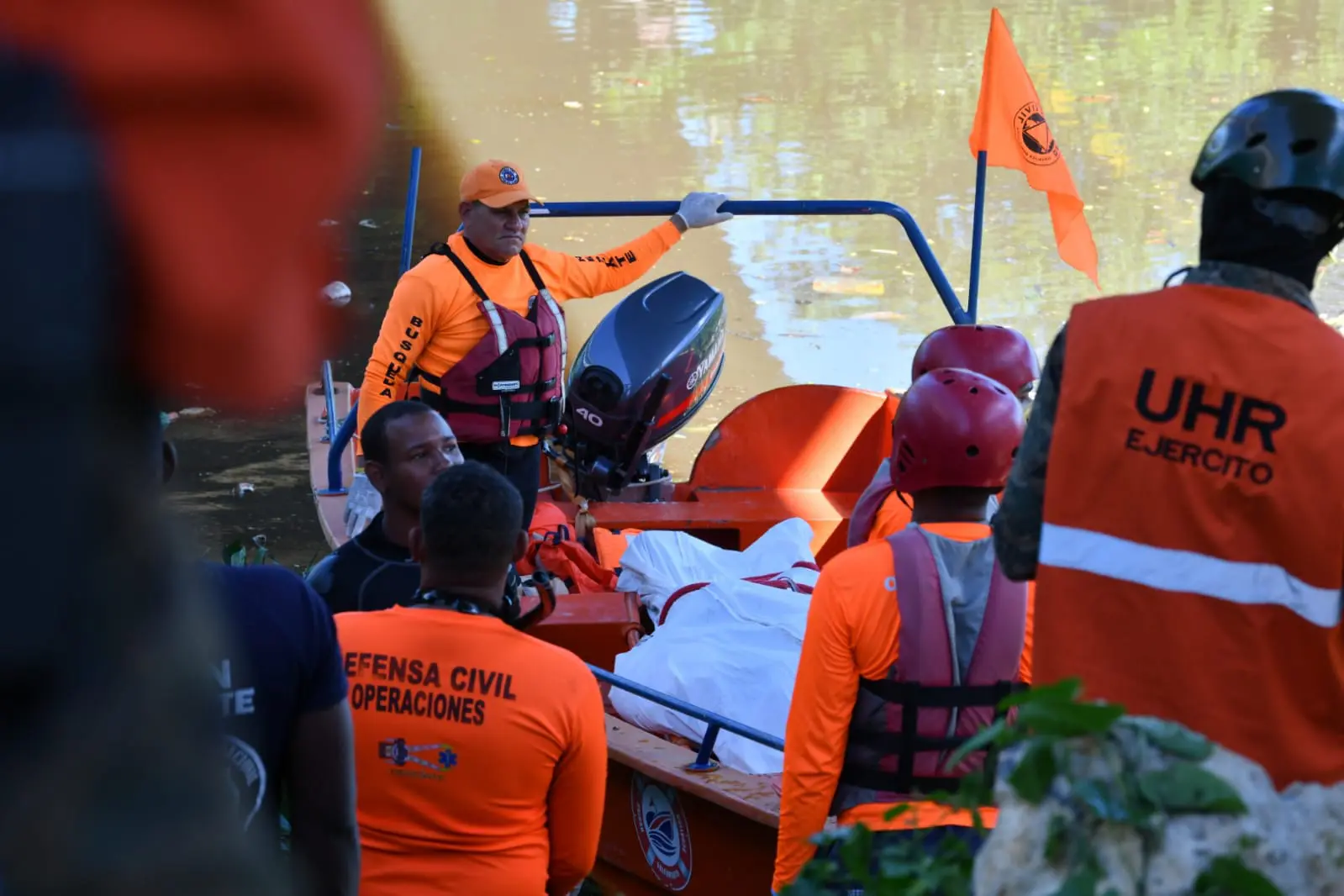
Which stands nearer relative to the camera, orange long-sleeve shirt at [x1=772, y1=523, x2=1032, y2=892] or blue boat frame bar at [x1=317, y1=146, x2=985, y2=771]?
orange long-sleeve shirt at [x1=772, y1=523, x2=1032, y2=892]

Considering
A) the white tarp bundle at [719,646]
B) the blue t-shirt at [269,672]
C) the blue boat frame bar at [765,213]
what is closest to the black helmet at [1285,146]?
the blue t-shirt at [269,672]

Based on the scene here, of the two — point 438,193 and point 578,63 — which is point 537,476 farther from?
point 578,63

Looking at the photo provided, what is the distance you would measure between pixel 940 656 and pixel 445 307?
3.21 m

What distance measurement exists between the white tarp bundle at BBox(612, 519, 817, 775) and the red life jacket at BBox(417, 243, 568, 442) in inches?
31.2

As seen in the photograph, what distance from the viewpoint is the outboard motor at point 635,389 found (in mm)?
6141

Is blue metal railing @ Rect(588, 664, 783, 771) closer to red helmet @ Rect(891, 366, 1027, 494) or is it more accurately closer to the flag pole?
red helmet @ Rect(891, 366, 1027, 494)

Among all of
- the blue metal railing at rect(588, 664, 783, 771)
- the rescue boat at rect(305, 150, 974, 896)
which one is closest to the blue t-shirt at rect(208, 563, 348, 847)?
the blue metal railing at rect(588, 664, 783, 771)

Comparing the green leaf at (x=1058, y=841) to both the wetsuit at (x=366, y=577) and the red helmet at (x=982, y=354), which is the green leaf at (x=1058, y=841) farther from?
the red helmet at (x=982, y=354)

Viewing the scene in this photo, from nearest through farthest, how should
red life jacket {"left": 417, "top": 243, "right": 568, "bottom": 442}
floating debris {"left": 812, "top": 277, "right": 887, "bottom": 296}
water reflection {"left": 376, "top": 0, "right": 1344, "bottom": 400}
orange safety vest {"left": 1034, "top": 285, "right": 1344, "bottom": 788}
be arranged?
orange safety vest {"left": 1034, "top": 285, "right": 1344, "bottom": 788}, red life jacket {"left": 417, "top": 243, "right": 568, "bottom": 442}, water reflection {"left": 376, "top": 0, "right": 1344, "bottom": 400}, floating debris {"left": 812, "top": 277, "right": 887, "bottom": 296}

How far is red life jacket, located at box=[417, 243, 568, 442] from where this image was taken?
566cm

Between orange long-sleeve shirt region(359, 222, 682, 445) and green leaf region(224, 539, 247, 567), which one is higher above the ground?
orange long-sleeve shirt region(359, 222, 682, 445)

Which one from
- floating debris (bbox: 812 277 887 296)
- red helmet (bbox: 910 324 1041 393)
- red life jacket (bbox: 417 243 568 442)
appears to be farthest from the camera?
floating debris (bbox: 812 277 887 296)

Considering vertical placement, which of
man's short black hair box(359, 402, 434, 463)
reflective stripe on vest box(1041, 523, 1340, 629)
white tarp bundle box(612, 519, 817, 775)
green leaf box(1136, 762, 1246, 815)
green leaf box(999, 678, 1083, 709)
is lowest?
white tarp bundle box(612, 519, 817, 775)

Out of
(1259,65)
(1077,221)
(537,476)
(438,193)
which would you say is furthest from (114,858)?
(1259,65)
